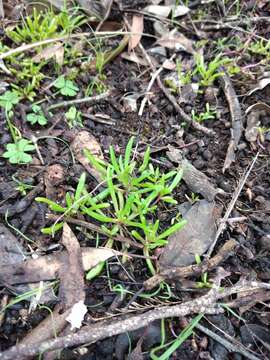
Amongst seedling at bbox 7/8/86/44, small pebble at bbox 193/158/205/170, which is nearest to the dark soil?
small pebble at bbox 193/158/205/170

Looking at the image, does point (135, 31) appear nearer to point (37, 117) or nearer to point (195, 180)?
point (37, 117)

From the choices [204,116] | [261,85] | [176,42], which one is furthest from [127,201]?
[176,42]

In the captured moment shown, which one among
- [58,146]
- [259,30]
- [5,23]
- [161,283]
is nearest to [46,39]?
[5,23]

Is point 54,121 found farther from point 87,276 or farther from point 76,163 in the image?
point 87,276

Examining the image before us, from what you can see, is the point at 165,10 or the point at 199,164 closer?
the point at 199,164

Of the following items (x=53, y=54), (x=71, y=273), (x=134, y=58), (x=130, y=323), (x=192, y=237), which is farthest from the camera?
(x=134, y=58)

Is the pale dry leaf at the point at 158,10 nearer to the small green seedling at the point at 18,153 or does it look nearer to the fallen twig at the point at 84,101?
the fallen twig at the point at 84,101

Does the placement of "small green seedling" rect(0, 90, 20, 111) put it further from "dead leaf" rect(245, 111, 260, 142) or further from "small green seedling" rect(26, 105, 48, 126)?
"dead leaf" rect(245, 111, 260, 142)
